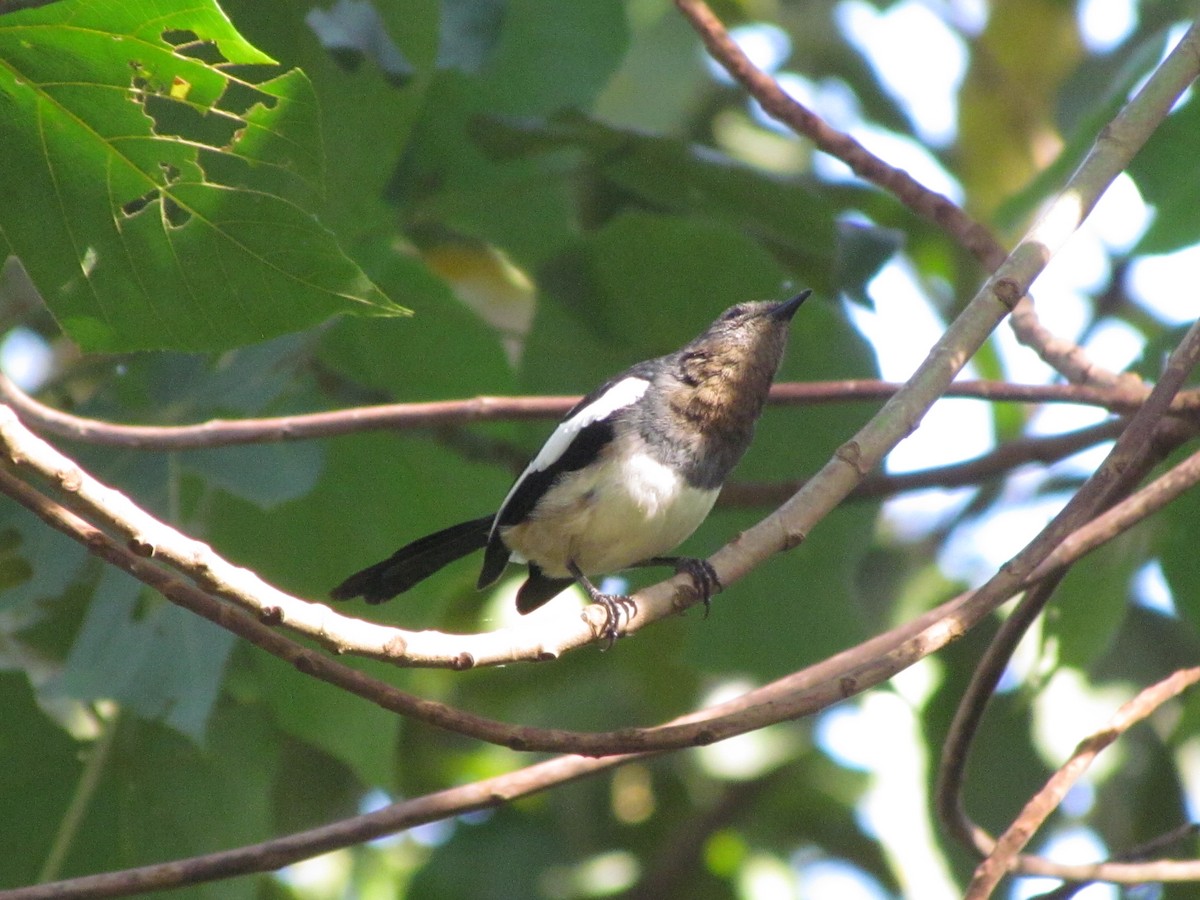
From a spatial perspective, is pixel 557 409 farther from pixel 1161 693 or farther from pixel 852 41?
pixel 852 41

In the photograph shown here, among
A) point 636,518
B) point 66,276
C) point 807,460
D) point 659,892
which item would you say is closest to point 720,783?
point 659,892

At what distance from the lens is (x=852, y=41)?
6398mm

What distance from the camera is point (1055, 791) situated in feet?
7.98

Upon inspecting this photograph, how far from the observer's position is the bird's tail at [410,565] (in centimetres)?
330

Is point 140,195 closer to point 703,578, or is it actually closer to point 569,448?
point 703,578

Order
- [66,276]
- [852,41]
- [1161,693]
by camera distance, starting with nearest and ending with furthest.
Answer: [66,276], [1161,693], [852,41]

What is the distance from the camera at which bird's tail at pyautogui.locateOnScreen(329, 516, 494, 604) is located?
3303mm

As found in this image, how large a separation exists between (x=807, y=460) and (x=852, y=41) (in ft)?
10.6

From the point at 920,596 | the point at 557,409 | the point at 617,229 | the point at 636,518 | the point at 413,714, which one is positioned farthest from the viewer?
the point at 920,596

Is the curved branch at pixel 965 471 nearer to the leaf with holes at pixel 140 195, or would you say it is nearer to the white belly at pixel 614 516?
the white belly at pixel 614 516

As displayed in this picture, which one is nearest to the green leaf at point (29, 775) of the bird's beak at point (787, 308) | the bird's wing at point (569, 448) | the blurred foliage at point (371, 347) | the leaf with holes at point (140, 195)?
the blurred foliage at point (371, 347)

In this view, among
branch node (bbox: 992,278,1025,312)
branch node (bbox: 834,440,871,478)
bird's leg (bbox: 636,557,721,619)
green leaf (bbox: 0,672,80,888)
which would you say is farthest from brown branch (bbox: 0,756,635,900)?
green leaf (bbox: 0,672,80,888)

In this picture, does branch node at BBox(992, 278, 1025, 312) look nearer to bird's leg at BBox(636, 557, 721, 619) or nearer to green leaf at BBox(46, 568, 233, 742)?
bird's leg at BBox(636, 557, 721, 619)

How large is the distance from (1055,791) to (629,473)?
4.11ft
